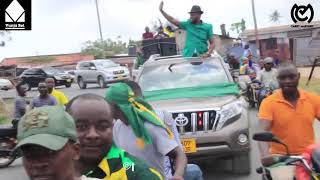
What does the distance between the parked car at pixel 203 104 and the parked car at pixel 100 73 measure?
74.9ft

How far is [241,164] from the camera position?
804 centimetres

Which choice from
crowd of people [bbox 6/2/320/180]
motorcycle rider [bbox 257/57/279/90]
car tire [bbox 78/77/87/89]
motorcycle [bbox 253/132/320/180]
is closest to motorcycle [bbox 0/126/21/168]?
motorcycle rider [bbox 257/57/279/90]

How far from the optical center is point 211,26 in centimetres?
1039

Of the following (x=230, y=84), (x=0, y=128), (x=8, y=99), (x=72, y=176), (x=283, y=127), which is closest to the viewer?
(x=72, y=176)

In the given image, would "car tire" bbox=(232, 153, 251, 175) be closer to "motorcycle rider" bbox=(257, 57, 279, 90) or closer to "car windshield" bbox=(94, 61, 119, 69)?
"motorcycle rider" bbox=(257, 57, 279, 90)

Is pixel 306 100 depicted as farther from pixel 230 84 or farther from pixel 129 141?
pixel 230 84

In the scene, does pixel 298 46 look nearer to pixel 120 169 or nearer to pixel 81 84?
pixel 81 84

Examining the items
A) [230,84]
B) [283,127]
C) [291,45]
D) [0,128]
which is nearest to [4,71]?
[291,45]

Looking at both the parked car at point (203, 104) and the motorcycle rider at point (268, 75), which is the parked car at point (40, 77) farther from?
the parked car at point (203, 104)

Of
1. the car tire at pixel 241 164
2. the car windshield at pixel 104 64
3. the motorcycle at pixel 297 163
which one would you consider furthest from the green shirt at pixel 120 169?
the car windshield at pixel 104 64

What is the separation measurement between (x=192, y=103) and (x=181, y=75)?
1.11 m

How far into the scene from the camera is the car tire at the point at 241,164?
26.2ft

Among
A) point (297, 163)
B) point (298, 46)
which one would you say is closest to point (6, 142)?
point (297, 163)

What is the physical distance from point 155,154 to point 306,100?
1839 millimetres
